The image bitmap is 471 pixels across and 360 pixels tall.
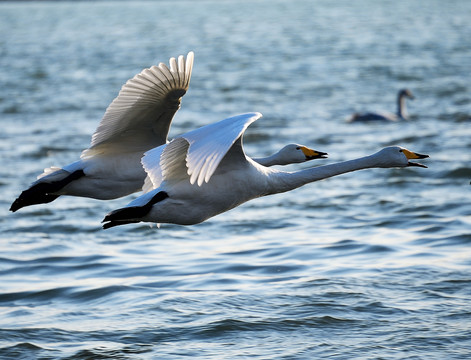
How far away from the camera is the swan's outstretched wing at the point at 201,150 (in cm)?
705

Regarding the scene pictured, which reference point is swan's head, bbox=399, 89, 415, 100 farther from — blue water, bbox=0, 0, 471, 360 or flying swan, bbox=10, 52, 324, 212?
flying swan, bbox=10, 52, 324, 212

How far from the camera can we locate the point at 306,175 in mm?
8945

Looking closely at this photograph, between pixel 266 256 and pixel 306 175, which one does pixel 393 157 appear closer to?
pixel 306 175

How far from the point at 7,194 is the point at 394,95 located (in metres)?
14.3

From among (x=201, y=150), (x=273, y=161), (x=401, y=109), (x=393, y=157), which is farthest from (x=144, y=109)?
(x=401, y=109)

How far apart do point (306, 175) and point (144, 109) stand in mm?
1728

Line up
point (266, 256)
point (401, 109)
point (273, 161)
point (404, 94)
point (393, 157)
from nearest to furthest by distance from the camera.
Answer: point (393, 157) < point (273, 161) < point (266, 256) < point (401, 109) < point (404, 94)

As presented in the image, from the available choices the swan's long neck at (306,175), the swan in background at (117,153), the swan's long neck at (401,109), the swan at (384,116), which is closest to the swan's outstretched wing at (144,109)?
the swan in background at (117,153)

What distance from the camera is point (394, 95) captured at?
89.7 ft

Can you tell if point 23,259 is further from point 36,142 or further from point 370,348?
point 36,142

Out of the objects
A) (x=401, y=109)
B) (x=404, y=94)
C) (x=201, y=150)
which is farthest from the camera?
(x=404, y=94)

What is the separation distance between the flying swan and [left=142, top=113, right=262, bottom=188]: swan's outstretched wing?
1194 mm

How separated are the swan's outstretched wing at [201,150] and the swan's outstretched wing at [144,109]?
1.02 metres

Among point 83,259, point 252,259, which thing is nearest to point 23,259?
point 83,259
